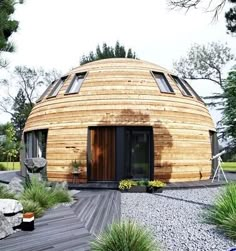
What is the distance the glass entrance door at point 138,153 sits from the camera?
43.7 ft

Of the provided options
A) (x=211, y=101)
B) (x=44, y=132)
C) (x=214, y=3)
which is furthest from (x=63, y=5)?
(x=211, y=101)

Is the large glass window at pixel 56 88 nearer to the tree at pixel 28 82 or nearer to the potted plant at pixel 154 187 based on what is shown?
the potted plant at pixel 154 187

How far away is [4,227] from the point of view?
5.78 m

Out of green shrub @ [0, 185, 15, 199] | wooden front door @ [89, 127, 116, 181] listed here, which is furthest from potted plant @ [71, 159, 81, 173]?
green shrub @ [0, 185, 15, 199]

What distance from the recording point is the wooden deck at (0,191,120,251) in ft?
17.0

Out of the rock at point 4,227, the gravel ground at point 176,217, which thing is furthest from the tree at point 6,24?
the gravel ground at point 176,217

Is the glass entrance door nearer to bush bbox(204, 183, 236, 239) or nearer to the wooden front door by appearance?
the wooden front door

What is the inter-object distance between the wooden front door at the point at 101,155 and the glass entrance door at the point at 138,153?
2.38 ft

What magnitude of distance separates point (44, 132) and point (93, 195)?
5.11 meters

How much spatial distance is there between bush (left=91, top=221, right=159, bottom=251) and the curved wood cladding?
8.59m

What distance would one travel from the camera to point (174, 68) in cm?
3631

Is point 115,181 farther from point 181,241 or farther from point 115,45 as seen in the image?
point 115,45

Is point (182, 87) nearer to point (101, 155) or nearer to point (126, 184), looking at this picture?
point (101, 155)

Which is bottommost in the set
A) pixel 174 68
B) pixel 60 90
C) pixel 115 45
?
pixel 60 90
